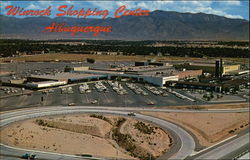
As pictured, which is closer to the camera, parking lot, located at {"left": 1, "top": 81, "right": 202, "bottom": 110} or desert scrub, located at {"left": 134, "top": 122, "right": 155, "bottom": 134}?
desert scrub, located at {"left": 134, "top": 122, "right": 155, "bottom": 134}

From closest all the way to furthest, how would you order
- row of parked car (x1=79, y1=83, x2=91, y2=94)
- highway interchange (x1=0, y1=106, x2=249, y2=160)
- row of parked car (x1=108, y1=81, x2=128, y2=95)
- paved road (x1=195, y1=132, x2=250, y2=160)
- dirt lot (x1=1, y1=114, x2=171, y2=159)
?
highway interchange (x1=0, y1=106, x2=249, y2=160), paved road (x1=195, y1=132, x2=250, y2=160), dirt lot (x1=1, y1=114, x2=171, y2=159), row of parked car (x1=108, y1=81, x2=128, y2=95), row of parked car (x1=79, y1=83, x2=91, y2=94)

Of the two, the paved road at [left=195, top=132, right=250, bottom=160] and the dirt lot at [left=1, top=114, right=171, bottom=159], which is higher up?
the dirt lot at [left=1, top=114, right=171, bottom=159]

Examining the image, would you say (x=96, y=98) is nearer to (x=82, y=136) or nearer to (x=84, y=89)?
(x=84, y=89)

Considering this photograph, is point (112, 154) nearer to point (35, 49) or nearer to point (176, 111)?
point (176, 111)

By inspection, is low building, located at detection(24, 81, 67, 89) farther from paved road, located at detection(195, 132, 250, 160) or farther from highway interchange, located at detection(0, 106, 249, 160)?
paved road, located at detection(195, 132, 250, 160)

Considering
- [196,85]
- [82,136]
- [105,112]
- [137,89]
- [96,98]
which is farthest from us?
[196,85]

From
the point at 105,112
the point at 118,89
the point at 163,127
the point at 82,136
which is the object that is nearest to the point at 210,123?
the point at 163,127

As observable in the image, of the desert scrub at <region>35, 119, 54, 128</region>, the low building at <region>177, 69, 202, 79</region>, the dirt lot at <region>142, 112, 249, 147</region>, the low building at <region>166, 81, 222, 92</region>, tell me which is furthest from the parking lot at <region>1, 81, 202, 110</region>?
the low building at <region>177, 69, 202, 79</region>
